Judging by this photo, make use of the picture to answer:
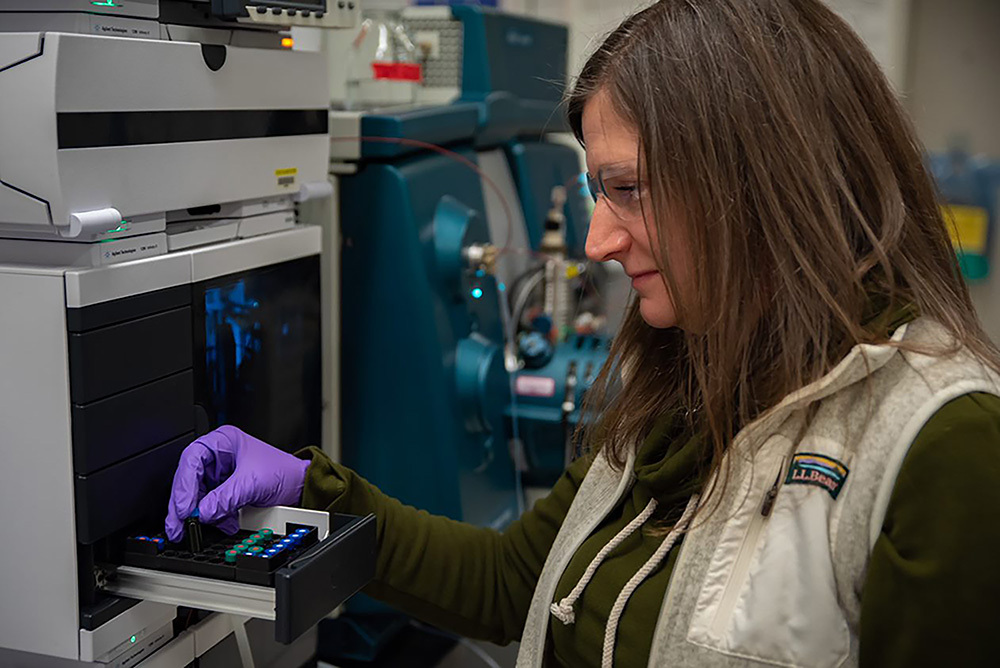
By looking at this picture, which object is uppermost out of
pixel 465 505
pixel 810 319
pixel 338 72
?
pixel 338 72

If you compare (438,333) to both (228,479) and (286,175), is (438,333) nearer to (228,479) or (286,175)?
(286,175)

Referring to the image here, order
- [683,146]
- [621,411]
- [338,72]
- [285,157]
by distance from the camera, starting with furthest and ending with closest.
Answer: [338,72] < [285,157] < [621,411] < [683,146]

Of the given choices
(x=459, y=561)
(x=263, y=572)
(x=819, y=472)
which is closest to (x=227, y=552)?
(x=263, y=572)

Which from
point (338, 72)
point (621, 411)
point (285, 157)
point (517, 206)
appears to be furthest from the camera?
point (517, 206)

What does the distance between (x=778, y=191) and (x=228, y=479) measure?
626 millimetres

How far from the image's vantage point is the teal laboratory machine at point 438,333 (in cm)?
169

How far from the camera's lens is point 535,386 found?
198 cm

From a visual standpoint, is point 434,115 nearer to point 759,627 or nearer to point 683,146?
point 683,146

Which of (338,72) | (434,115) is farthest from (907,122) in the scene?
(338,72)

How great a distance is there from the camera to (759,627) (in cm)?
87

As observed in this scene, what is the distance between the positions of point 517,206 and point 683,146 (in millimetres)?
1400

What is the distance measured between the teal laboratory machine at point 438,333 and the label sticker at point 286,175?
13.3 inches

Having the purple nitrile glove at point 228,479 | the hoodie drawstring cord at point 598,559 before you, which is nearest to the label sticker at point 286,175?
the purple nitrile glove at point 228,479

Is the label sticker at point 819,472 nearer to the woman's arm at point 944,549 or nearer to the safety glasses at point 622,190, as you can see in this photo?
the woman's arm at point 944,549
